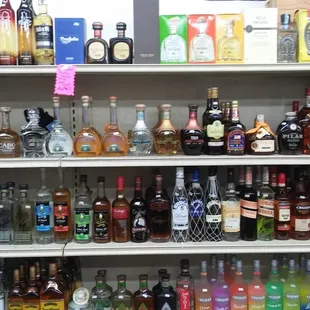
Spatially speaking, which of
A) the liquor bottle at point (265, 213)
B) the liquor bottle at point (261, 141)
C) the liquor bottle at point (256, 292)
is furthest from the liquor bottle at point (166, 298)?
the liquor bottle at point (261, 141)

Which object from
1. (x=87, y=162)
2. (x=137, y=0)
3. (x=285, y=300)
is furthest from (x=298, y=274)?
(x=137, y=0)

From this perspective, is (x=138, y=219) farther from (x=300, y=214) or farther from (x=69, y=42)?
(x=69, y=42)

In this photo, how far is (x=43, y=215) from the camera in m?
2.06

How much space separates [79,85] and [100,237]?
32.7 inches

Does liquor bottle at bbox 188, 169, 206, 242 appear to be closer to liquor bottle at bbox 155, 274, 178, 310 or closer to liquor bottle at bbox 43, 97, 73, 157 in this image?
liquor bottle at bbox 155, 274, 178, 310

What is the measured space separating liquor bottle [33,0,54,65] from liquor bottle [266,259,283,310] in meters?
1.47

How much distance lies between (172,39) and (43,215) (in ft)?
3.37

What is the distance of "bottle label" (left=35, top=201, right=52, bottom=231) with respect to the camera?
2.06 metres

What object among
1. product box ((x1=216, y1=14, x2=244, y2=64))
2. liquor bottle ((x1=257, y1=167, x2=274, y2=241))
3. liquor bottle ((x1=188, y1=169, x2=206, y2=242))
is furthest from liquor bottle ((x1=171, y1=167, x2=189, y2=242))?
product box ((x1=216, y1=14, x2=244, y2=64))

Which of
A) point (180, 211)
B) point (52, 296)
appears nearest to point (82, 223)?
point (52, 296)

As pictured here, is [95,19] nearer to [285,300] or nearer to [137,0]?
[137,0]

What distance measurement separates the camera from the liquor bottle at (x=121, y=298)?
2.13 metres

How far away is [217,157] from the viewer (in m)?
1.99

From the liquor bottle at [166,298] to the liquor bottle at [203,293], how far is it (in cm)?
11
